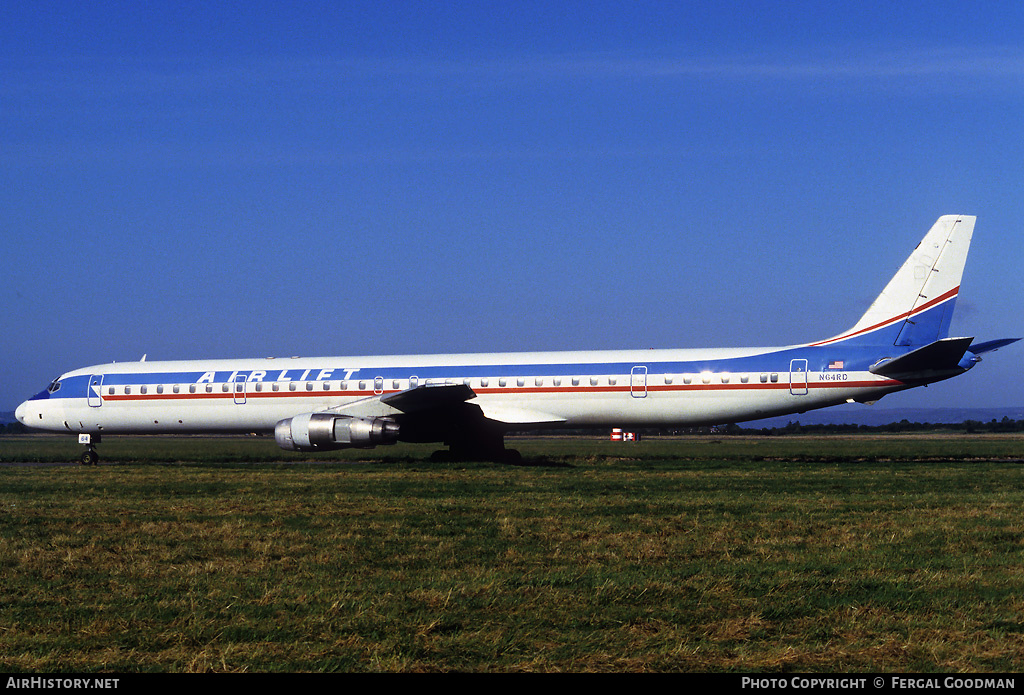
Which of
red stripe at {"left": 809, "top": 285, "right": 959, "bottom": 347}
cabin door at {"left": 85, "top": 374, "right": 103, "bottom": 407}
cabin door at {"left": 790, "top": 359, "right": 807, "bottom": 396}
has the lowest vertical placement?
cabin door at {"left": 790, "top": 359, "right": 807, "bottom": 396}

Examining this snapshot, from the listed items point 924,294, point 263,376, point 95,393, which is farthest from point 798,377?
point 95,393

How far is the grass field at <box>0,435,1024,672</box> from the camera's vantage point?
6.84 meters

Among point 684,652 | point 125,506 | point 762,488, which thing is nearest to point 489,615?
point 684,652

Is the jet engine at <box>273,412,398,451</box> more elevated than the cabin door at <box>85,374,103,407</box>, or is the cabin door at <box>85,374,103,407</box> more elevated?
the cabin door at <box>85,374,103,407</box>

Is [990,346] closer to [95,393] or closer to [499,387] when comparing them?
[499,387]

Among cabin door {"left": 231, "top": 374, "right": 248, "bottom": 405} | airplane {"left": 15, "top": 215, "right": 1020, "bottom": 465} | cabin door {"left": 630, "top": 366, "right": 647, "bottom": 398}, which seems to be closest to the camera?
airplane {"left": 15, "top": 215, "right": 1020, "bottom": 465}

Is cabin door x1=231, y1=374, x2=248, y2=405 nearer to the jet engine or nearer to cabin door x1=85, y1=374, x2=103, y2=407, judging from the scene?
the jet engine

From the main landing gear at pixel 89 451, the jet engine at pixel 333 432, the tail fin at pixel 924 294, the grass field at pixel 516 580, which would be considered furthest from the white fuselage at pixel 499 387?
the grass field at pixel 516 580

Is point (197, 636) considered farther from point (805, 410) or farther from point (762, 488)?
point (805, 410)

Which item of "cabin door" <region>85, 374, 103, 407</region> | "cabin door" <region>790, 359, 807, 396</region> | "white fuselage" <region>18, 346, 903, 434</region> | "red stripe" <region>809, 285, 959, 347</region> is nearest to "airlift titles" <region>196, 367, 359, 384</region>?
"white fuselage" <region>18, 346, 903, 434</region>

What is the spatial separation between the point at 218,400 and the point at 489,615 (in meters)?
26.8

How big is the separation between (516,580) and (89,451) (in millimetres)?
27217

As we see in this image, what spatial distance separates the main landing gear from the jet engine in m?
7.41

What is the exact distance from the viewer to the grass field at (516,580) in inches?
269
